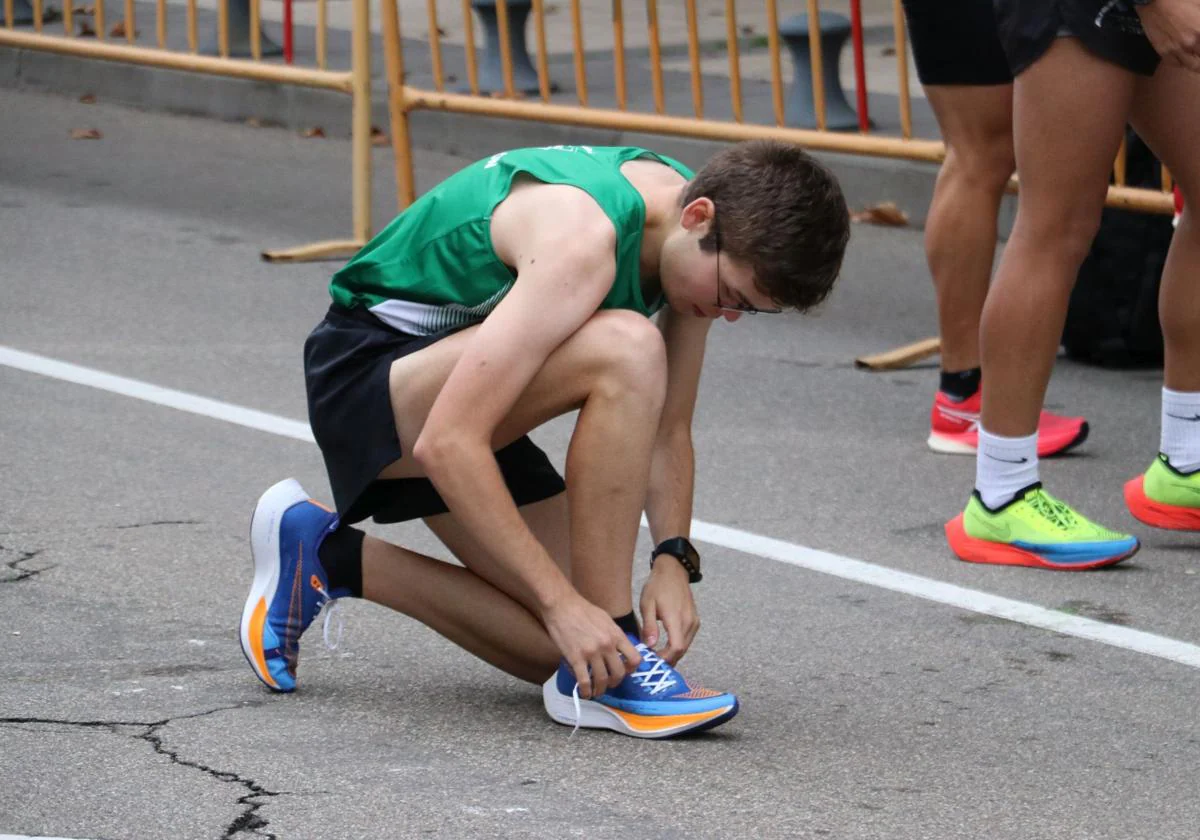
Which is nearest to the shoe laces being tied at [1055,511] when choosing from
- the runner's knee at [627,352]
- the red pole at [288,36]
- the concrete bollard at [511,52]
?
the runner's knee at [627,352]

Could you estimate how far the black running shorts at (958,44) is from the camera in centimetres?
463

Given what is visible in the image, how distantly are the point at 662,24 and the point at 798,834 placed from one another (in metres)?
10.2

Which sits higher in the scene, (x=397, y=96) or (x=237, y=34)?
(x=397, y=96)

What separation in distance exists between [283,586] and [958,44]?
7.14 ft

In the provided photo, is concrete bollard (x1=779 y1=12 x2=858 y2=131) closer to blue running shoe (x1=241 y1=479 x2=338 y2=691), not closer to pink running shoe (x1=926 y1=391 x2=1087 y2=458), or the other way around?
pink running shoe (x1=926 y1=391 x2=1087 y2=458)

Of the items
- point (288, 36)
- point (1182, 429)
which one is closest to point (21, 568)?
point (1182, 429)

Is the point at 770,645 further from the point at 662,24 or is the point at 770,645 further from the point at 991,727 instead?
the point at 662,24

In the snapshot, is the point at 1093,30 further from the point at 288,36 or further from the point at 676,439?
the point at 288,36

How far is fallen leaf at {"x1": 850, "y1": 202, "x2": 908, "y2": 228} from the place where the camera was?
8047mm

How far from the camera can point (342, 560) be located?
3.26m

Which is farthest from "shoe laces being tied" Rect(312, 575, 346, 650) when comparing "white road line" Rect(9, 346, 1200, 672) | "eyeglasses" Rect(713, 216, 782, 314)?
"white road line" Rect(9, 346, 1200, 672)

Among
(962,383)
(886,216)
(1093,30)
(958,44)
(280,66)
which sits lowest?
(886,216)

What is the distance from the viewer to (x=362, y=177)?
731 cm

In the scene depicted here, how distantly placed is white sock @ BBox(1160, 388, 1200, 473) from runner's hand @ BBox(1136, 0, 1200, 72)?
82cm
